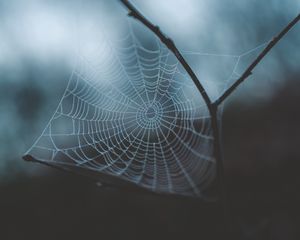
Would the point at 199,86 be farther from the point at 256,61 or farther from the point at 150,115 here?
the point at 150,115

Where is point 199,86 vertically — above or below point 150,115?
below

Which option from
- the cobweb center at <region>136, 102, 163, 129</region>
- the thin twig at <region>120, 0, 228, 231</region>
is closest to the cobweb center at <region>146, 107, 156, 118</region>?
the cobweb center at <region>136, 102, 163, 129</region>

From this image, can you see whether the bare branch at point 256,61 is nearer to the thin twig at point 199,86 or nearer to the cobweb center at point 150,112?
the thin twig at point 199,86

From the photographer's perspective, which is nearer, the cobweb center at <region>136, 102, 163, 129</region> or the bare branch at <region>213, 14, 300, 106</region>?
the bare branch at <region>213, 14, 300, 106</region>

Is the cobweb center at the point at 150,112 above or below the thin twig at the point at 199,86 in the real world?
above

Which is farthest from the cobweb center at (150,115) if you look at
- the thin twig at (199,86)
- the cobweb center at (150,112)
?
the thin twig at (199,86)

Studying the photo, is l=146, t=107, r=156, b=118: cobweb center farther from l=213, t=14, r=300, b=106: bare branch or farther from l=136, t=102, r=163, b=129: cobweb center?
l=213, t=14, r=300, b=106: bare branch

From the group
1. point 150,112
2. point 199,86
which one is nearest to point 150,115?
point 150,112

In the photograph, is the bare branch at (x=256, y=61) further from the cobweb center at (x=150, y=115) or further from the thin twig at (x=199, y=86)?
the cobweb center at (x=150, y=115)

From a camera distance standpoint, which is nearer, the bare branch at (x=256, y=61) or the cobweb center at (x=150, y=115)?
the bare branch at (x=256, y=61)

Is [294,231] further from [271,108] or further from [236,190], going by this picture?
[271,108]

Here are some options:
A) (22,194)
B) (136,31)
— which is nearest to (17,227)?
(22,194)
